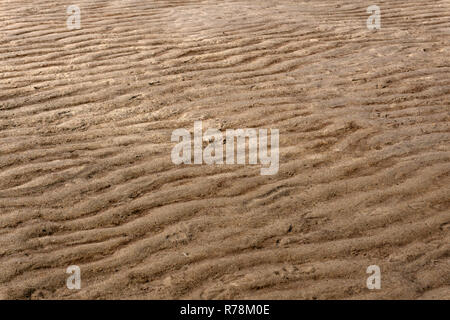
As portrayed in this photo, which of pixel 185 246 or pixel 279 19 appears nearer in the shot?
pixel 185 246

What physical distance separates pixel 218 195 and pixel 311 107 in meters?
1.37

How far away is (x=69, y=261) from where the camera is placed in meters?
2.82

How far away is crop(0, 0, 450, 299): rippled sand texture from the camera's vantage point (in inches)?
108

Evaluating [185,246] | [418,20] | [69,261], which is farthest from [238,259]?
[418,20]

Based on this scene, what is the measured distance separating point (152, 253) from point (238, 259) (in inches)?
18.9

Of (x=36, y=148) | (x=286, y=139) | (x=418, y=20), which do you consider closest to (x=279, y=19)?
(x=418, y=20)

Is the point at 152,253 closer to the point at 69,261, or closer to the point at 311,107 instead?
the point at 69,261

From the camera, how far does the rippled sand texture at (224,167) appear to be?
2.75 m

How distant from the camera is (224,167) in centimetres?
354
